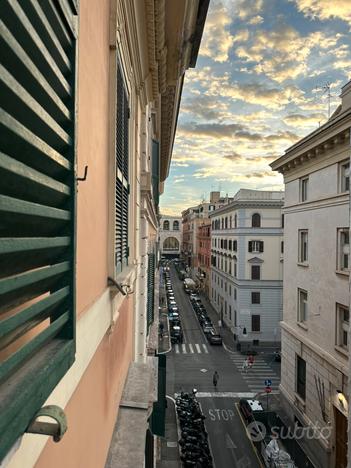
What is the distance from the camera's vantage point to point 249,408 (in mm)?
20094

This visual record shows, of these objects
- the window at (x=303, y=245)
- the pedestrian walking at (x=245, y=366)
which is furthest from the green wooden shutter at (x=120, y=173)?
the pedestrian walking at (x=245, y=366)

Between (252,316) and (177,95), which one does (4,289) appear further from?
(252,316)

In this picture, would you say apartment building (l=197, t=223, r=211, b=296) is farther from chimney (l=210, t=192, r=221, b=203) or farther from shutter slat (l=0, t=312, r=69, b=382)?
shutter slat (l=0, t=312, r=69, b=382)

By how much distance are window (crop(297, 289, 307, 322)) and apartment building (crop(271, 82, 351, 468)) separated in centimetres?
5

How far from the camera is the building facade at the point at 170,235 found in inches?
4188

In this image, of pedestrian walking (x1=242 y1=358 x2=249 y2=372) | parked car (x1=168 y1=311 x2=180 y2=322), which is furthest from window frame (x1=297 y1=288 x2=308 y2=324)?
parked car (x1=168 y1=311 x2=180 y2=322)

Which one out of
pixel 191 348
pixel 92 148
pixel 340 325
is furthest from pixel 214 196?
pixel 92 148

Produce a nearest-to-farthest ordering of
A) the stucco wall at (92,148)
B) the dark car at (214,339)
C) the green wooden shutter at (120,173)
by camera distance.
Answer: the stucco wall at (92,148), the green wooden shutter at (120,173), the dark car at (214,339)

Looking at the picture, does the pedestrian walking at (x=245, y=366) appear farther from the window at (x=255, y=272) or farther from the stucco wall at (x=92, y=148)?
the stucco wall at (x=92, y=148)

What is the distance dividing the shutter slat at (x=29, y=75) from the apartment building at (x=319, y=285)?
14175mm

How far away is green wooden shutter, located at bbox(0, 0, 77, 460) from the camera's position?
102 cm

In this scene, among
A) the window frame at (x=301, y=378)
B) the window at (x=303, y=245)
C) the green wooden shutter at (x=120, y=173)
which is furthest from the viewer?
the window at (x=303, y=245)

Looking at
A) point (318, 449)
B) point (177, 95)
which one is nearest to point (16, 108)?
point (177, 95)

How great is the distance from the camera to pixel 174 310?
43.8 m
